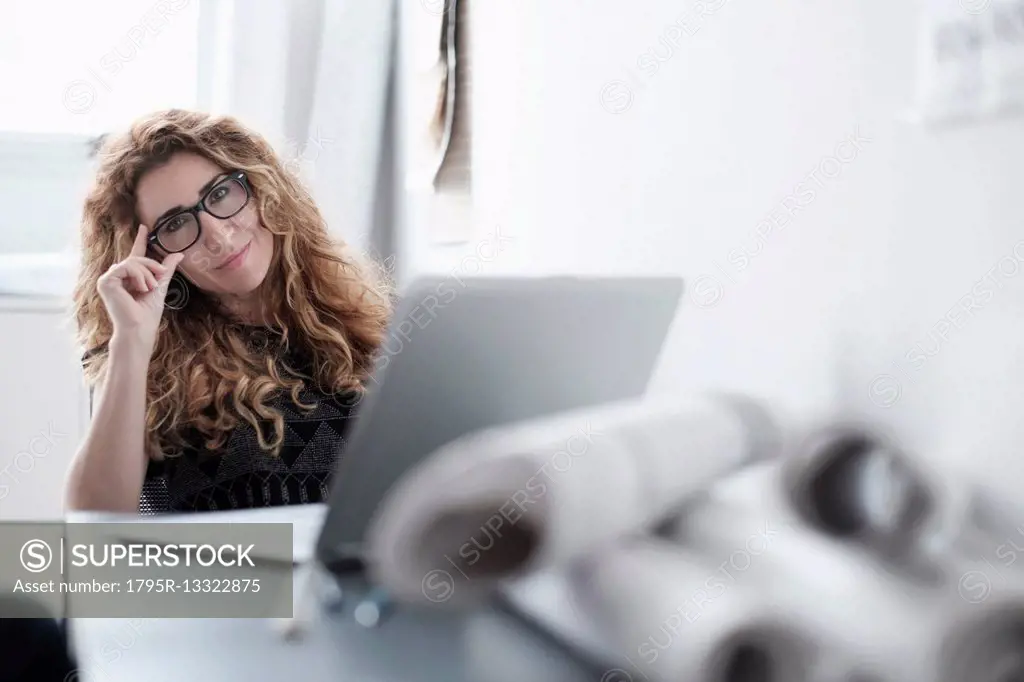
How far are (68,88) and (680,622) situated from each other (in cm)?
207

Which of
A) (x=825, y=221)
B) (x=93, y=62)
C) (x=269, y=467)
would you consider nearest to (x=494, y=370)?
(x=825, y=221)

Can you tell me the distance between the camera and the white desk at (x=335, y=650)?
1.04 feet

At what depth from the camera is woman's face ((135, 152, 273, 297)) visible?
99 cm

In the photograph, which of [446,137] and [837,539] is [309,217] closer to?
[446,137]

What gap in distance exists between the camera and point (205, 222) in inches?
39.7

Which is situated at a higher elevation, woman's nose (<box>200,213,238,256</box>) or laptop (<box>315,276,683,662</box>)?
laptop (<box>315,276,683,662</box>)

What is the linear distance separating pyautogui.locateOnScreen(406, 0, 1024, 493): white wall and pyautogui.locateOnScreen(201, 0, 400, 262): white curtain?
1.37 m

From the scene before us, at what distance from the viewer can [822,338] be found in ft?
1.60

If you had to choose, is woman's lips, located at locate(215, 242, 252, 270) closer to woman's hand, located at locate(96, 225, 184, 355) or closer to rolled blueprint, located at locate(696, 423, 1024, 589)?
woman's hand, located at locate(96, 225, 184, 355)

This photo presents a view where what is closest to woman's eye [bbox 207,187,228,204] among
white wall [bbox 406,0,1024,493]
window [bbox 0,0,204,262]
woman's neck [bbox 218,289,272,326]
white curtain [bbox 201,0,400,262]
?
woman's neck [bbox 218,289,272,326]

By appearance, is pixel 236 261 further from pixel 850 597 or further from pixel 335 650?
pixel 850 597

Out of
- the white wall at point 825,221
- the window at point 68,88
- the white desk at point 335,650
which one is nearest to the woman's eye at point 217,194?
the white wall at point 825,221

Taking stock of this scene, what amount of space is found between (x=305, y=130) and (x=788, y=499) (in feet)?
6.21

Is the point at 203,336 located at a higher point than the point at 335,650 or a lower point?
lower
